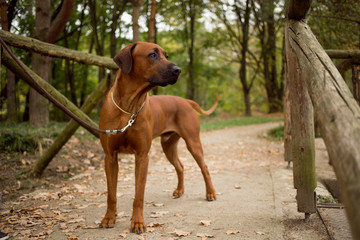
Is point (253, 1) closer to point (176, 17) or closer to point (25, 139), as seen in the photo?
point (176, 17)

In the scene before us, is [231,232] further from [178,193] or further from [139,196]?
[178,193]

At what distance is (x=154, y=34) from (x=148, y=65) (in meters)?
12.8

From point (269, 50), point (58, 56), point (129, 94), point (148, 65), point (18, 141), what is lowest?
point (18, 141)

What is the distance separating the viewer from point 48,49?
4.41 m

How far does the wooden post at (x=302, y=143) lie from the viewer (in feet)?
10.5

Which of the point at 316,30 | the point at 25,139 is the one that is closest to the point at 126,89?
the point at 25,139

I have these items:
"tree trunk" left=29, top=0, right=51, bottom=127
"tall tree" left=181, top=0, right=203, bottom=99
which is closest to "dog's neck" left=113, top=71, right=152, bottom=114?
"tree trunk" left=29, top=0, right=51, bottom=127

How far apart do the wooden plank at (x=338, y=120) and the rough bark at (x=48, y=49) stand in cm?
349

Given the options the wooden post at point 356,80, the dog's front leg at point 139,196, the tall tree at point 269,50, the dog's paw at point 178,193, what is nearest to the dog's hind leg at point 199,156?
the dog's paw at point 178,193

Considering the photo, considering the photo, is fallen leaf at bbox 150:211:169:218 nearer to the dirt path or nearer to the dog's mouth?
the dirt path

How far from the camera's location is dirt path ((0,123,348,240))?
3.16m

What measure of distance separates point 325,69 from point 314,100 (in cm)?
26

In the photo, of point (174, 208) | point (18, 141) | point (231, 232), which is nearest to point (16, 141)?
point (18, 141)

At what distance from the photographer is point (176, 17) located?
20.1 metres
